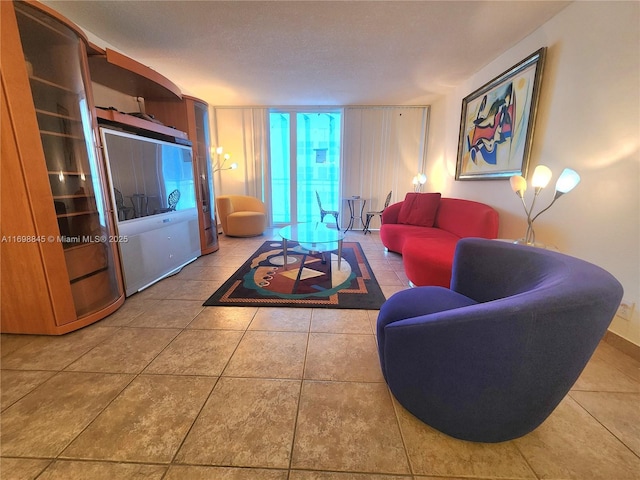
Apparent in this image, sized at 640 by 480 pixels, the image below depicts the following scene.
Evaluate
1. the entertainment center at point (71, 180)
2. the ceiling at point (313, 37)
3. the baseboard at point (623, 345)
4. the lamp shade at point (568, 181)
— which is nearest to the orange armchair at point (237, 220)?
the entertainment center at point (71, 180)

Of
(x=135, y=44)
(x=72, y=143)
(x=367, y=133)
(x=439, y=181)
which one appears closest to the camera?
(x=72, y=143)

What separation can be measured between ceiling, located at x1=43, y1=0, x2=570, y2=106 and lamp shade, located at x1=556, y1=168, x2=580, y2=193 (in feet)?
4.87

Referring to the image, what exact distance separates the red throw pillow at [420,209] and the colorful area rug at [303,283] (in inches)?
39.9

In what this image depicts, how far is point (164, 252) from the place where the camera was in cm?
292

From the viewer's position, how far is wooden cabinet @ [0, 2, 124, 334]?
160 cm

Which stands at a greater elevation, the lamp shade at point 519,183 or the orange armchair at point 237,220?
the lamp shade at point 519,183

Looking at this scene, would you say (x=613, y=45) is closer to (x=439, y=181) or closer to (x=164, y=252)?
(x=439, y=181)

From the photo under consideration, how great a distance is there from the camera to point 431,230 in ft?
11.6

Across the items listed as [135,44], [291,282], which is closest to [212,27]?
[135,44]

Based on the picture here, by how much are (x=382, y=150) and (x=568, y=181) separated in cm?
386

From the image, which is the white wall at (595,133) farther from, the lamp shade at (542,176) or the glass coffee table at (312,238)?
the glass coffee table at (312,238)

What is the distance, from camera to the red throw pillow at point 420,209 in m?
3.82

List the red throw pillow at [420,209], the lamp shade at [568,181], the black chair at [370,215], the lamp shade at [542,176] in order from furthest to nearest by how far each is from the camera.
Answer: the black chair at [370,215] → the red throw pillow at [420,209] → the lamp shade at [542,176] → the lamp shade at [568,181]

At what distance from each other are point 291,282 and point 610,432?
241 cm
